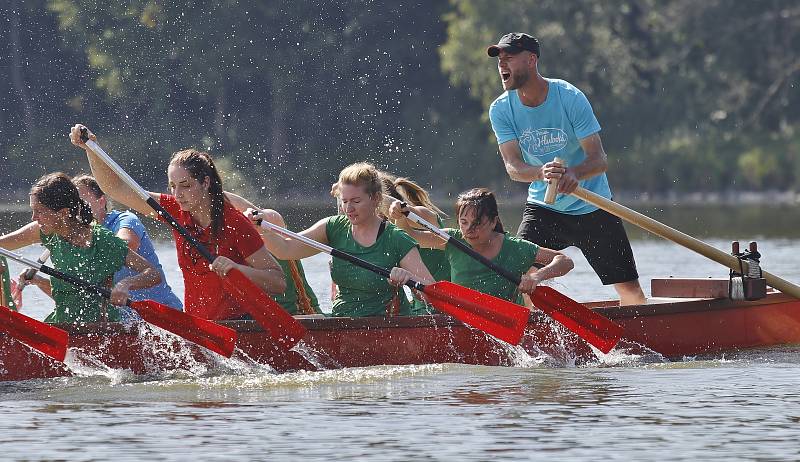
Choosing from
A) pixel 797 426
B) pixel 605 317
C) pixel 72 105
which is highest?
pixel 72 105

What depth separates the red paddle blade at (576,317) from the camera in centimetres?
983

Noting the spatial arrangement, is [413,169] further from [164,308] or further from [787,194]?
[164,308]

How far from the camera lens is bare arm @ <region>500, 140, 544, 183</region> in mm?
10180

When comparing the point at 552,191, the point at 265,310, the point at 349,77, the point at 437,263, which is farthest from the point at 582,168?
the point at 349,77

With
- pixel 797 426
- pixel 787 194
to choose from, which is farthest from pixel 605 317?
pixel 787 194

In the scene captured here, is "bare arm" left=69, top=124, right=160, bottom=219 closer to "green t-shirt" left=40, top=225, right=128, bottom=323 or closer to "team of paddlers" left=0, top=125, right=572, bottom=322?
"team of paddlers" left=0, top=125, right=572, bottom=322

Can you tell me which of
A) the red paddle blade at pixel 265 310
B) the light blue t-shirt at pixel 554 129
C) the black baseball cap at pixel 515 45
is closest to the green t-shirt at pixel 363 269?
the red paddle blade at pixel 265 310

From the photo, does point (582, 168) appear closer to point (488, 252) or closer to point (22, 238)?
point (488, 252)

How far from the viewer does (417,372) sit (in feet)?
31.3

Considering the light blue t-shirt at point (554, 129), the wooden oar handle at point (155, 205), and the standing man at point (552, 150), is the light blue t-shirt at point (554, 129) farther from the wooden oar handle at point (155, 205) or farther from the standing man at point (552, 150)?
the wooden oar handle at point (155, 205)

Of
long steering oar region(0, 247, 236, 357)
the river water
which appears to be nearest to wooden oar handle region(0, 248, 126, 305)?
long steering oar region(0, 247, 236, 357)

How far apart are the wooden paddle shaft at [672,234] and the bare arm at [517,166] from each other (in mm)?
299

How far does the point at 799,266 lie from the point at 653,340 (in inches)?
370

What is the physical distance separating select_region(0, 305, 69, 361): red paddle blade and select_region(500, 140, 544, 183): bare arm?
109 inches
